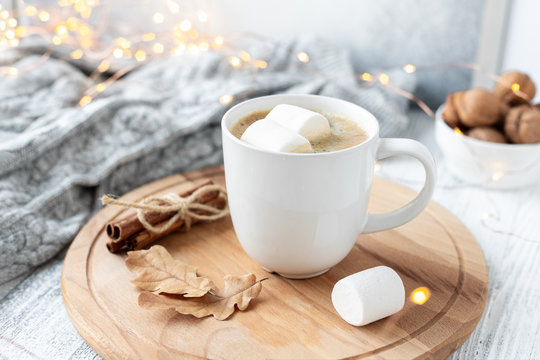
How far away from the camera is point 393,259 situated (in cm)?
92

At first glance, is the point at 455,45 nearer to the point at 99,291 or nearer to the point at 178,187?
the point at 178,187

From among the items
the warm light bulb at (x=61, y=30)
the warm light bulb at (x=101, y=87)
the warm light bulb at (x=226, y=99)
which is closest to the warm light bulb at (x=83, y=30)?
the warm light bulb at (x=61, y=30)

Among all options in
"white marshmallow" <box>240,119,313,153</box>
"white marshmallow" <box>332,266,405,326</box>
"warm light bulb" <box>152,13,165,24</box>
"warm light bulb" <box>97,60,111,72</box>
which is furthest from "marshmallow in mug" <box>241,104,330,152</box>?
"warm light bulb" <box>152,13,165,24</box>

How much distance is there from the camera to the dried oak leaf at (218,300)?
774 mm

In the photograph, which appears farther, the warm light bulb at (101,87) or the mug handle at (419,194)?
the warm light bulb at (101,87)

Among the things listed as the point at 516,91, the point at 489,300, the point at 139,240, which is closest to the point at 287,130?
the point at 139,240

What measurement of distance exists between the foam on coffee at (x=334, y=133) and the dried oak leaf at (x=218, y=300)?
0.24 m

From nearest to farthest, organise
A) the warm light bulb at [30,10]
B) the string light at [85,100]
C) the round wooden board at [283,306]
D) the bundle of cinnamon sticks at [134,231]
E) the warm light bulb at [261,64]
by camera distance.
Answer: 1. the round wooden board at [283,306]
2. the bundle of cinnamon sticks at [134,231]
3. the string light at [85,100]
4. the warm light bulb at [261,64]
5. the warm light bulb at [30,10]

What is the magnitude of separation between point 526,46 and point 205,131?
38.5 inches

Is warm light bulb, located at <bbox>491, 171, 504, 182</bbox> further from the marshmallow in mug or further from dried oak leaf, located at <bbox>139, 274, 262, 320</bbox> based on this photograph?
dried oak leaf, located at <bbox>139, 274, 262, 320</bbox>

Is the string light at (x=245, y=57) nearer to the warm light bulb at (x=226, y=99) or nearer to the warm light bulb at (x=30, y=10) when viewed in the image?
the warm light bulb at (x=226, y=99)

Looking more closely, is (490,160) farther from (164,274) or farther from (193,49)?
(193,49)

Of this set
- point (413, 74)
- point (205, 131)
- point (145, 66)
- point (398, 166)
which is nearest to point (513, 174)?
point (398, 166)

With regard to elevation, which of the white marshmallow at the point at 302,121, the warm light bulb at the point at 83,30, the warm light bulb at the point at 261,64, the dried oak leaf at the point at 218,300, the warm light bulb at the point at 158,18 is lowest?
the dried oak leaf at the point at 218,300
